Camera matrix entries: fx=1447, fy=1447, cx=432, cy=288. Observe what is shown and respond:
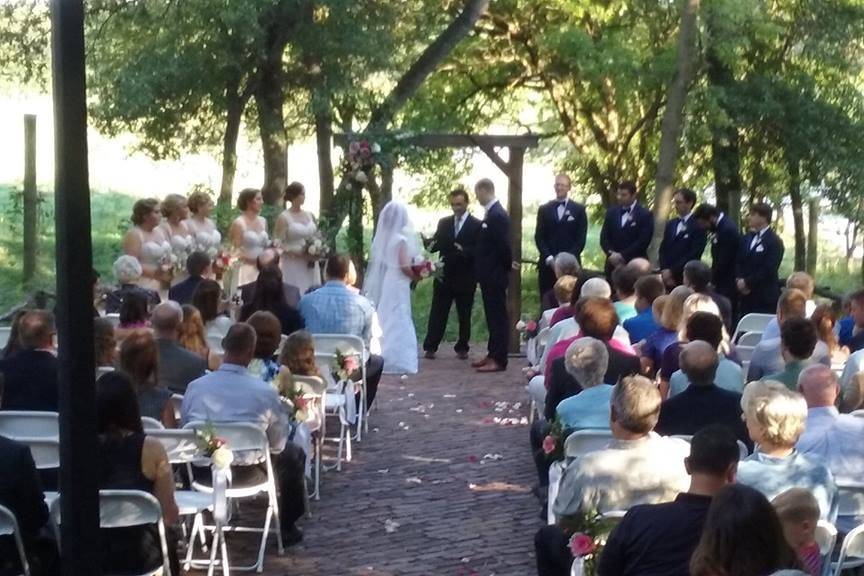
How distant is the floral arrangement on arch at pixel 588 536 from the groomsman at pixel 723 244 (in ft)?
27.2

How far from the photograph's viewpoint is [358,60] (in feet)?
56.0

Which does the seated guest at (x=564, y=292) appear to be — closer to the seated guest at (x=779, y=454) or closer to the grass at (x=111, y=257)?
the seated guest at (x=779, y=454)

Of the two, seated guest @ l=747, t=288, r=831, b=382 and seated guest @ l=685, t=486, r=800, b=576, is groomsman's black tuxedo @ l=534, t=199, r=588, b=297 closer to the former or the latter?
seated guest @ l=747, t=288, r=831, b=382

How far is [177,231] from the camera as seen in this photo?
12.5 m

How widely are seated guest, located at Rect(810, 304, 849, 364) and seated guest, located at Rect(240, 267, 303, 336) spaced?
3.77 m

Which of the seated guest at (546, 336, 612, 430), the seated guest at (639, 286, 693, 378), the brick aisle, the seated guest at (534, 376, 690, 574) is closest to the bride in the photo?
the brick aisle

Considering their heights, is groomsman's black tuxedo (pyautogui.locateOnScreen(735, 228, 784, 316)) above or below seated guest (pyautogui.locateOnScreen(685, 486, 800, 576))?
above

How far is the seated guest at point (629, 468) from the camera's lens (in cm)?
588

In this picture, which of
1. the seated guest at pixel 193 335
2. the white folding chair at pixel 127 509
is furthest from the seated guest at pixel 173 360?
the white folding chair at pixel 127 509

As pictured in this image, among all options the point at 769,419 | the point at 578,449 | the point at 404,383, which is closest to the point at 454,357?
the point at 404,383

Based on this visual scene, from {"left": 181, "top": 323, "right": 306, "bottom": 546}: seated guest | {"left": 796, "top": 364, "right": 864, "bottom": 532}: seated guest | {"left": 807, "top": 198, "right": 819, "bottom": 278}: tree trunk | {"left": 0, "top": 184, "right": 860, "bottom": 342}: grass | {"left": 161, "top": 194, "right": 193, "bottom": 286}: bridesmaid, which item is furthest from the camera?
{"left": 807, "top": 198, "right": 819, "bottom": 278}: tree trunk

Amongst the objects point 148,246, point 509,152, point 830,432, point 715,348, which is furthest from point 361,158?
point 830,432

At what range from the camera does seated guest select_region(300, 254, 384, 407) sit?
10930 mm

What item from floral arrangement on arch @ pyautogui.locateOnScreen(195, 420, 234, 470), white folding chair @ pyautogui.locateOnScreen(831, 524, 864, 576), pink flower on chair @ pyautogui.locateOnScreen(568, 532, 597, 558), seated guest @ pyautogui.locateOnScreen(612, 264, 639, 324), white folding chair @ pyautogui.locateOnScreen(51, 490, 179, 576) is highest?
seated guest @ pyautogui.locateOnScreen(612, 264, 639, 324)
